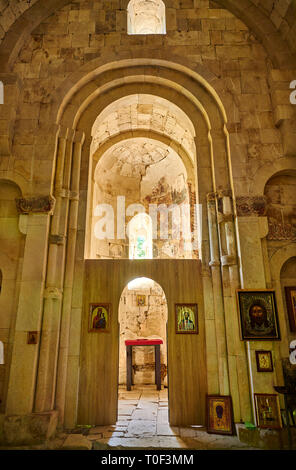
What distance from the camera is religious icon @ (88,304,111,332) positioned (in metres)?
7.63

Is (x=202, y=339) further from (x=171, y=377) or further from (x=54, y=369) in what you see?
(x=54, y=369)

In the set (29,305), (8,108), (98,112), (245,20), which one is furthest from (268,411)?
(245,20)

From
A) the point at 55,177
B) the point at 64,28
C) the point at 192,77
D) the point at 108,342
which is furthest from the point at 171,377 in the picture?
the point at 64,28

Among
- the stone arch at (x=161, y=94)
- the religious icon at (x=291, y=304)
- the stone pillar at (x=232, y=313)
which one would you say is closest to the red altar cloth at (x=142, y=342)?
the stone pillar at (x=232, y=313)

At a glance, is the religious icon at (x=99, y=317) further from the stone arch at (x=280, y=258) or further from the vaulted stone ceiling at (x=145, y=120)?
the vaulted stone ceiling at (x=145, y=120)

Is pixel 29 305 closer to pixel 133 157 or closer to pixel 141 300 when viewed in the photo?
pixel 141 300

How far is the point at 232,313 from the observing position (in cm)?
720

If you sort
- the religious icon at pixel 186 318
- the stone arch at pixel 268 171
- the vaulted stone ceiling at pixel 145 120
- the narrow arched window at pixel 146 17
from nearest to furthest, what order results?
the religious icon at pixel 186 318
the stone arch at pixel 268 171
the vaulted stone ceiling at pixel 145 120
the narrow arched window at pixel 146 17

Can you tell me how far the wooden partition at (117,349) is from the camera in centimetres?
712

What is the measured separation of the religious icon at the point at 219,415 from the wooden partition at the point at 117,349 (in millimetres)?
387

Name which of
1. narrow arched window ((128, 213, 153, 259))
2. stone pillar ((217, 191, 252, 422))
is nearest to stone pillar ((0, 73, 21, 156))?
stone pillar ((217, 191, 252, 422))

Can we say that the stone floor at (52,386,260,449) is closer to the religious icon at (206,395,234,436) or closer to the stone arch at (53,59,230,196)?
the religious icon at (206,395,234,436)

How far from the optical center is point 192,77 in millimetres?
8984

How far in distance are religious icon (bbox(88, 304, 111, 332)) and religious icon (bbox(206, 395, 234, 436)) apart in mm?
2945
